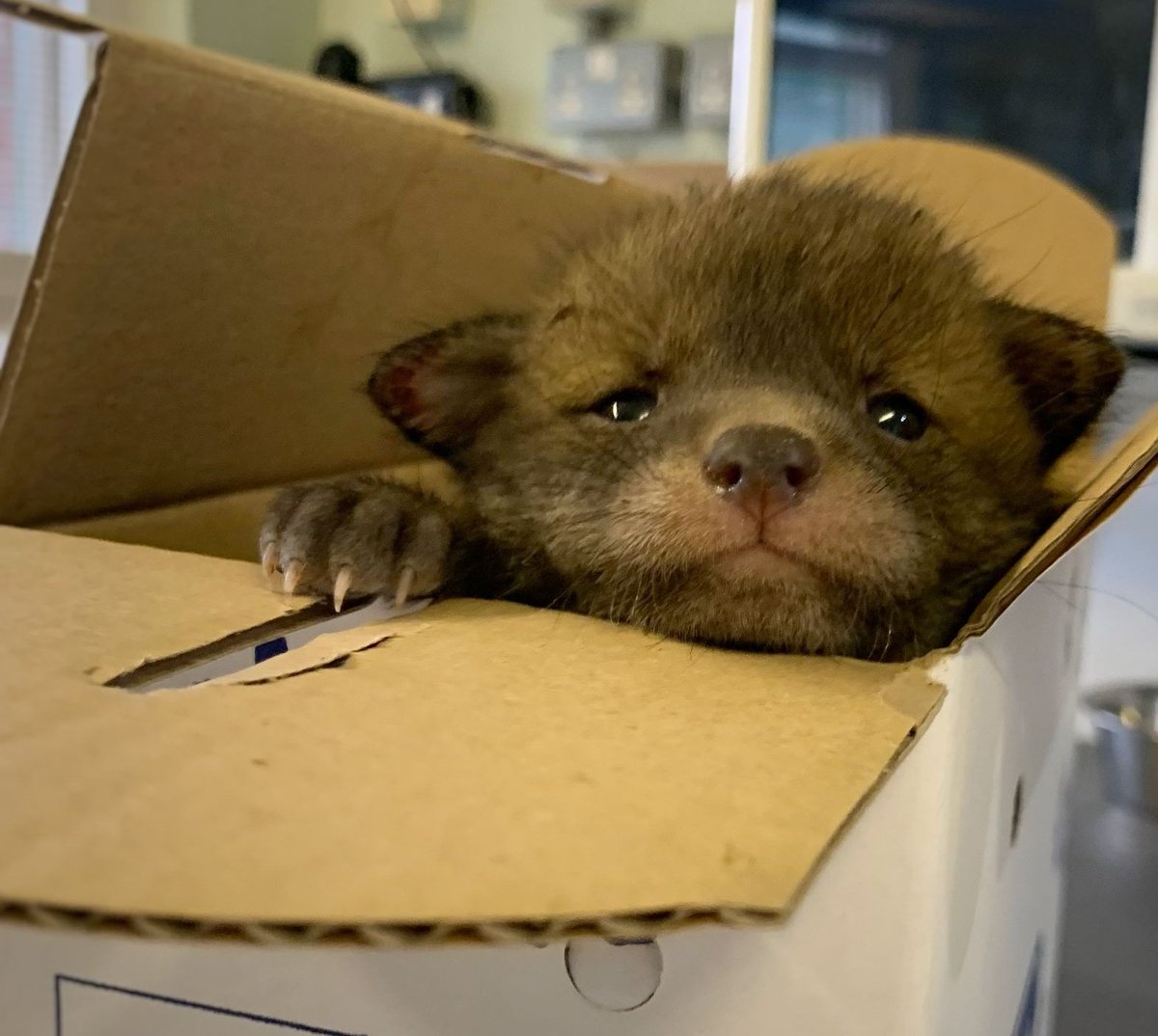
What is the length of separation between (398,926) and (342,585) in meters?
0.52

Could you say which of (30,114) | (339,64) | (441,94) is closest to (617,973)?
(30,114)

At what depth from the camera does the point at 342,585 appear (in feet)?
3.07

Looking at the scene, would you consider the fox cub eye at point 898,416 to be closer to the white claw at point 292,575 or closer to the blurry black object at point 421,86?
the white claw at point 292,575

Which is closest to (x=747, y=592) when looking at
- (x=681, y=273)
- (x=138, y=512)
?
(x=681, y=273)

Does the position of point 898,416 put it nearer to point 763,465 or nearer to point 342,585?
point 763,465

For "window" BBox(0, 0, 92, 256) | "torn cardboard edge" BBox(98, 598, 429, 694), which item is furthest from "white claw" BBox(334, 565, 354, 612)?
"window" BBox(0, 0, 92, 256)

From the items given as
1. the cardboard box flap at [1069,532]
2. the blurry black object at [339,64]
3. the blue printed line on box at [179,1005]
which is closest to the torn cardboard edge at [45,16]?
the blue printed line on box at [179,1005]

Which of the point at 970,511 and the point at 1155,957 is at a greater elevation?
the point at 970,511

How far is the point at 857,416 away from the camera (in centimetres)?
106

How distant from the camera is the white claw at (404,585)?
3.18ft

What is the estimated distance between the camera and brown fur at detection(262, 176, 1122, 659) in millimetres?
926

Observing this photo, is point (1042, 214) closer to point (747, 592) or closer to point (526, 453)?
point (526, 453)

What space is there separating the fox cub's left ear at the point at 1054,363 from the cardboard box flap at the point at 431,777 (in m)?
0.59

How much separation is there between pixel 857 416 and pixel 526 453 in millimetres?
322
